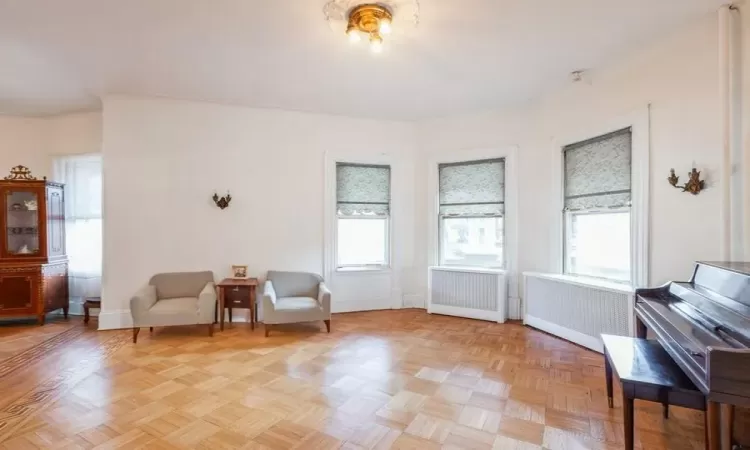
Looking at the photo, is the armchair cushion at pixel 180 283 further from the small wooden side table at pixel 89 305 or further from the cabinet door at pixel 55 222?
the cabinet door at pixel 55 222

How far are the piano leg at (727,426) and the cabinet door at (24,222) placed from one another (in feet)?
21.4

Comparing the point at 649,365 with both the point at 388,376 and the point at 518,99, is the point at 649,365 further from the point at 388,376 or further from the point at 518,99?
the point at 518,99

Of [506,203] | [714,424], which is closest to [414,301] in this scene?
[506,203]

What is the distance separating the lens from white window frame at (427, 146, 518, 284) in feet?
15.9

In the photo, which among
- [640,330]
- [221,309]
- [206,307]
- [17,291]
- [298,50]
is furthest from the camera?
[17,291]

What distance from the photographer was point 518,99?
4637 mm

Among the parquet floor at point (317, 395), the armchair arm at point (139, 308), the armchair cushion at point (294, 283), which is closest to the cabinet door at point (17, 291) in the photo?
the parquet floor at point (317, 395)

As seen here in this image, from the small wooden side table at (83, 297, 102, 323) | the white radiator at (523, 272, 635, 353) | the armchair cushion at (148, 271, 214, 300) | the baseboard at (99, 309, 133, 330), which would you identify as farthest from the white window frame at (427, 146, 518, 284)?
the small wooden side table at (83, 297, 102, 323)

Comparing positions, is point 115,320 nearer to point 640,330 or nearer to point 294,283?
point 294,283

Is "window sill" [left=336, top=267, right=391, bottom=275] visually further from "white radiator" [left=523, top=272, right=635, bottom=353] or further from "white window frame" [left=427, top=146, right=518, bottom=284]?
"white radiator" [left=523, top=272, right=635, bottom=353]

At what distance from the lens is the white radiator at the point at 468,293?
187 inches

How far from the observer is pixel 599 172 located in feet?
12.8

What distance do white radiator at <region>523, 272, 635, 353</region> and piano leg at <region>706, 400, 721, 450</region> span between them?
1933 mm

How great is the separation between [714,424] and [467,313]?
344 centimetres
